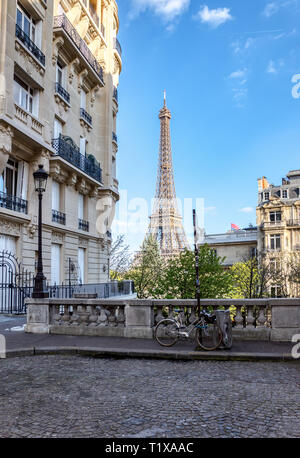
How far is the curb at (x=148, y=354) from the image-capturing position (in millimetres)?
7594

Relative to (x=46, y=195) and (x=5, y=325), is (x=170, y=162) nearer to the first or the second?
(x=46, y=195)

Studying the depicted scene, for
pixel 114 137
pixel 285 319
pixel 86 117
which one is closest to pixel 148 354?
pixel 285 319

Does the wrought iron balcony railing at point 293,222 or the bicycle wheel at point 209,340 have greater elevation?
the wrought iron balcony railing at point 293,222

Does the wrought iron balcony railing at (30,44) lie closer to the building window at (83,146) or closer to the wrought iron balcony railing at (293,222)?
the building window at (83,146)

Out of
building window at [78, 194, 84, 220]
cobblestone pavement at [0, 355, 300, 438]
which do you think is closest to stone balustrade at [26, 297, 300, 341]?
cobblestone pavement at [0, 355, 300, 438]

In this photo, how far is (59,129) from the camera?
23156mm

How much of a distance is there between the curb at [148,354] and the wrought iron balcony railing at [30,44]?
1564 cm

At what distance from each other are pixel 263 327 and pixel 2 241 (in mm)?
12257

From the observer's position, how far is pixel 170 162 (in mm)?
81750

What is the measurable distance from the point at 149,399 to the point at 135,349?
307 centimetres

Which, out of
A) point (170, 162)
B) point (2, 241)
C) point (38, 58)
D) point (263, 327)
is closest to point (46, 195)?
point (2, 241)

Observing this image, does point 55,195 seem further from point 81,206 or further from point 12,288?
point 12,288

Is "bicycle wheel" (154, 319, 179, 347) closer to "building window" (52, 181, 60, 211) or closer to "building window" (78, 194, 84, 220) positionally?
"building window" (52, 181, 60, 211)

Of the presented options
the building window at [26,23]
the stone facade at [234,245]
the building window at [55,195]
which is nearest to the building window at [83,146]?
the building window at [55,195]
